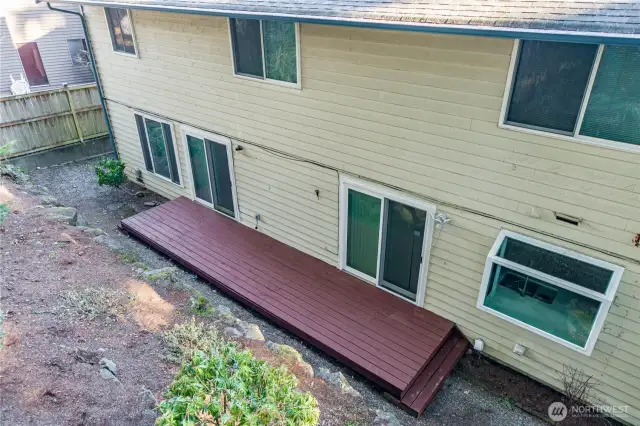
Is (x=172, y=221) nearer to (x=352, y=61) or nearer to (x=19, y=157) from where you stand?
A: (x=352, y=61)

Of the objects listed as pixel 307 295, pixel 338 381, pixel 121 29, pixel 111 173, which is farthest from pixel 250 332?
pixel 121 29

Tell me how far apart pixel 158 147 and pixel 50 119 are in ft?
14.9

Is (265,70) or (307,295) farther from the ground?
(265,70)

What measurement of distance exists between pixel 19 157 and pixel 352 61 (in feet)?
33.8

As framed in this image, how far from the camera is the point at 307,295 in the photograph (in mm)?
6359

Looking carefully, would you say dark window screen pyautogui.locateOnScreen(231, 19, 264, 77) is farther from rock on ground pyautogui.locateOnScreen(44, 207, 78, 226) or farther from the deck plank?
rock on ground pyautogui.locateOnScreen(44, 207, 78, 226)

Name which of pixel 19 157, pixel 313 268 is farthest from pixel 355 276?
pixel 19 157

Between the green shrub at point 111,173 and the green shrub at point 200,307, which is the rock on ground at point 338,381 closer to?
the green shrub at point 200,307

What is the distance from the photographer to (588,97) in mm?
3869

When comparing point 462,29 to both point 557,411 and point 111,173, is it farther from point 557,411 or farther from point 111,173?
point 111,173

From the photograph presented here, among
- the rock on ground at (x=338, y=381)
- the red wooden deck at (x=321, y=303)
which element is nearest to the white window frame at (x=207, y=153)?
the red wooden deck at (x=321, y=303)

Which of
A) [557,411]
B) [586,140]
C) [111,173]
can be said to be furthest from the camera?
[111,173]

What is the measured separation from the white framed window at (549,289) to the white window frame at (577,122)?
3.83 feet

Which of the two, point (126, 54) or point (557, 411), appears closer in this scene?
point (557, 411)
